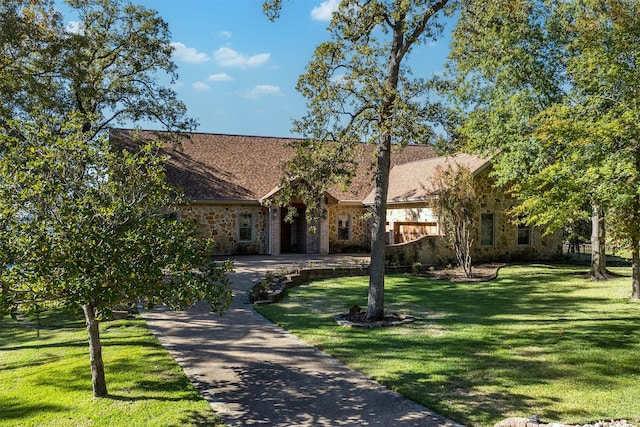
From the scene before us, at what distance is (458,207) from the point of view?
1825 cm

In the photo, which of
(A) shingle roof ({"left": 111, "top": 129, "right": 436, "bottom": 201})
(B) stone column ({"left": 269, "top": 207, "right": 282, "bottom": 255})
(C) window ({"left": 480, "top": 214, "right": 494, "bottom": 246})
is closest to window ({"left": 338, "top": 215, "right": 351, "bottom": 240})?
(A) shingle roof ({"left": 111, "top": 129, "right": 436, "bottom": 201})

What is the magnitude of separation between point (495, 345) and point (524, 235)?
53.2 ft

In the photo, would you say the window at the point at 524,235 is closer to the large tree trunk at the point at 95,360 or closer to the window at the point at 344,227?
the window at the point at 344,227

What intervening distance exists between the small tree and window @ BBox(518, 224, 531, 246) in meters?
6.00

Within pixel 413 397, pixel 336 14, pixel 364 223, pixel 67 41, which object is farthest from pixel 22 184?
pixel 364 223

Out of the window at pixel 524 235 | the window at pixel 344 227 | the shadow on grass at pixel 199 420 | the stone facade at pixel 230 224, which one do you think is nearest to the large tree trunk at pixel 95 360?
the shadow on grass at pixel 199 420

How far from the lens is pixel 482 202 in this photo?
73.6 feet

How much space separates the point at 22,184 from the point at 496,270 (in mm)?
17939

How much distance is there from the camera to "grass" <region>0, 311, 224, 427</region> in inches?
240

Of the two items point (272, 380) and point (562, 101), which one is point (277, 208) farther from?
point (272, 380)

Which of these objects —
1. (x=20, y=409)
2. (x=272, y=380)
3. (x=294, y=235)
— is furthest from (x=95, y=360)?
(x=294, y=235)

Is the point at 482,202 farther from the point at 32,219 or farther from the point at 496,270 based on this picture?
the point at 32,219

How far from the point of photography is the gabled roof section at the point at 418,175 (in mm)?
21750

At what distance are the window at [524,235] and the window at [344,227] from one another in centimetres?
847
